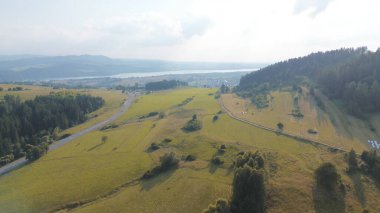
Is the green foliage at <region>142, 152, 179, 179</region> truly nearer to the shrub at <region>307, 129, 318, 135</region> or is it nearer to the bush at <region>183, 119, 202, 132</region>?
the bush at <region>183, 119, 202, 132</region>

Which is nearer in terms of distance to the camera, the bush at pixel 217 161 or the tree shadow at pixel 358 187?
the tree shadow at pixel 358 187

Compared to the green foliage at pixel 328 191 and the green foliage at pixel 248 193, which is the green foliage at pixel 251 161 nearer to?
the green foliage at pixel 248 193

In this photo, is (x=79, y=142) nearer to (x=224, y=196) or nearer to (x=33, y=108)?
(x=33, y=108)

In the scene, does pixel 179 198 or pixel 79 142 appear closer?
pixel 179 198

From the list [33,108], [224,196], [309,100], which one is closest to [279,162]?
[224,196]

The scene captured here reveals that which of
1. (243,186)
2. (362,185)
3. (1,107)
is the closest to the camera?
(243,186)

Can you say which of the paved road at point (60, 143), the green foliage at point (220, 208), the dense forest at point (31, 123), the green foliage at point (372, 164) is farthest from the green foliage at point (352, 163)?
the paved road at point (60, 143)

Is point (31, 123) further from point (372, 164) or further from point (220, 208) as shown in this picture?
point (372, 164)
